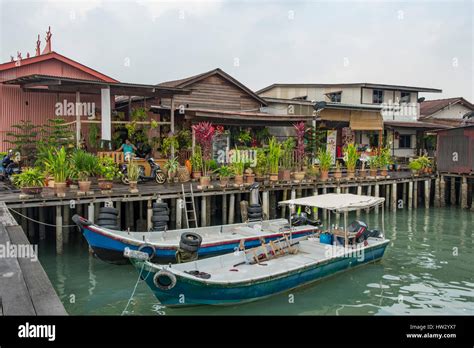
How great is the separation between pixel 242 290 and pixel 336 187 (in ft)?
38.4

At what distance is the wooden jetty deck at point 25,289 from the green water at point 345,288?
9.59 feet

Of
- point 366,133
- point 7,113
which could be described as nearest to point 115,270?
point 7,113

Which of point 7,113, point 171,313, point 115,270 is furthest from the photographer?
point 7,113

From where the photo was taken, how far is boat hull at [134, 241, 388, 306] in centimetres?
925

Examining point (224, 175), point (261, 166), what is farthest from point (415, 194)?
point (224, 175)

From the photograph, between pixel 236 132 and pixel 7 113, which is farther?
pixel 236 132

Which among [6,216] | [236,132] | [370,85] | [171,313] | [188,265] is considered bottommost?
[171,313]

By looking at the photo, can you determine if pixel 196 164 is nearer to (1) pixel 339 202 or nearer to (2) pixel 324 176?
(2) pixel 324 176

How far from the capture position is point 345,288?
11.6m

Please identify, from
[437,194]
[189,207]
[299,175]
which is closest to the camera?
[189,207]

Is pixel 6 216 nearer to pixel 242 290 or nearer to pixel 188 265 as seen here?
pixel 188 265

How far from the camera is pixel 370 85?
28.8m

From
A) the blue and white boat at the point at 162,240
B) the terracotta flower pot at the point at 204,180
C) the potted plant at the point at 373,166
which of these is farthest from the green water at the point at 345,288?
the potted plant at the point at 373,166

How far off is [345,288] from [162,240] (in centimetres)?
495
